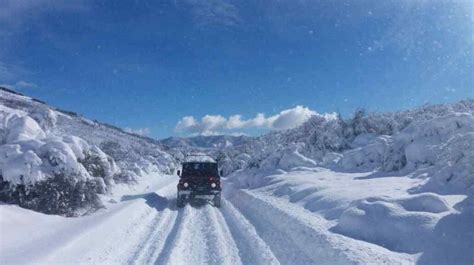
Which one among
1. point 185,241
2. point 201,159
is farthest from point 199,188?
point 201,159

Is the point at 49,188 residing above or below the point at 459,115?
below

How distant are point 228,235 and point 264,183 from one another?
16.0m

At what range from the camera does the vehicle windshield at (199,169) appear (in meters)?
20.8

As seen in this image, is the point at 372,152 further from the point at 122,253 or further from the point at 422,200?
the point at 122,253

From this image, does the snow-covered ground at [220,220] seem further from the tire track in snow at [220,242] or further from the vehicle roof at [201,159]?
the vehicle roof at [201,159]

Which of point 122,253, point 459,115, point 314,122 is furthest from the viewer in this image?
point 314,122

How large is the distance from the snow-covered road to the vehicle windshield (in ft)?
20.0

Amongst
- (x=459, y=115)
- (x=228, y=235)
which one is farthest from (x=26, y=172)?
(x=459, y=115)

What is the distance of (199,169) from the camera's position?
21.3 m

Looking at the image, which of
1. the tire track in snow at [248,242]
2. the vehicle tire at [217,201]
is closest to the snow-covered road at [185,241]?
the tire track in snow at [248,242]

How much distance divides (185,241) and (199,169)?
10639 mm

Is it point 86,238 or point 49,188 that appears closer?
point 86,238

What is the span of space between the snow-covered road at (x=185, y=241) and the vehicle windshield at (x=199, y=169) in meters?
6.10

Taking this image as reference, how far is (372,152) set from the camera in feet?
96.0
